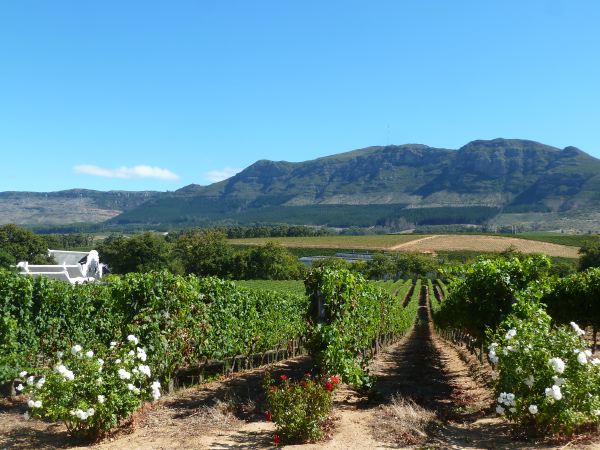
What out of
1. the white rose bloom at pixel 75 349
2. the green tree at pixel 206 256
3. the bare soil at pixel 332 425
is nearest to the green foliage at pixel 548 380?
the bare soil at pixel 332 425

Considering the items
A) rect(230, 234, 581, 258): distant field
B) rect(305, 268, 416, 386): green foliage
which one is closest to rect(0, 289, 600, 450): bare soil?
rect(305, 268, 416, 386): green foliage

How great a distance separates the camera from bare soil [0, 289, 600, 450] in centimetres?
723

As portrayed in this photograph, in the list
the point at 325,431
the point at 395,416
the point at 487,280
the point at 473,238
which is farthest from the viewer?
the point at 473,238

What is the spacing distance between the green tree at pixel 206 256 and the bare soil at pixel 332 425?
228ft

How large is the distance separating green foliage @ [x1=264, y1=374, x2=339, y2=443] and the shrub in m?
2.20

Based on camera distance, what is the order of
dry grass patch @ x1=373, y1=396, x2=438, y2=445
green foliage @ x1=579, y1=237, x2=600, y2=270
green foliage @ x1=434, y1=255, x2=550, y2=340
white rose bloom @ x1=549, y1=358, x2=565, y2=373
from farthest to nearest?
green foliage @ x1=579, y1=237, x2=600, y2=270 < green foliage @ x1=434, y1=255, x2=550, y2=340 < dry grass patch @ x1=373, y1=396, x2=438, y2=445 < white rose bloom @ x1=549, y1=358, x2=565, y2=373

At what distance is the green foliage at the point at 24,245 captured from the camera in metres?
71.7

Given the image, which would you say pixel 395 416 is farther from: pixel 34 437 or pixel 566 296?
pixel 566 296

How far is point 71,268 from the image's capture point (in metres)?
59.1

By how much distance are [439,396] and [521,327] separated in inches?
183

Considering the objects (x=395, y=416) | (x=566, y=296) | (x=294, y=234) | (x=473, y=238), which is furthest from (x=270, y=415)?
(x=294, y=234)

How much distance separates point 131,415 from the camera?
26.7 ft

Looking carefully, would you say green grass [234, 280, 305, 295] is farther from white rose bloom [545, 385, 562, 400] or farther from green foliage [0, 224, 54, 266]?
green foliage [0, 224, 54, 266]

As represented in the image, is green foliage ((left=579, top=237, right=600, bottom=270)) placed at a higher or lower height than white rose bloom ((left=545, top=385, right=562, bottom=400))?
lower
